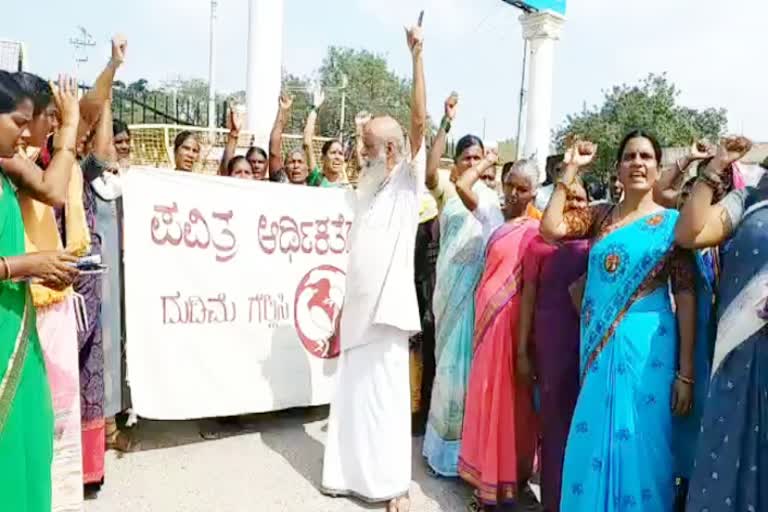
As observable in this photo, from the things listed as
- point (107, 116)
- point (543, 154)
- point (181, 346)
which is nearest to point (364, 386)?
point (181, 346)

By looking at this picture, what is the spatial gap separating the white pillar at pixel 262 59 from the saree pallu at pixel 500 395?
19.6ft

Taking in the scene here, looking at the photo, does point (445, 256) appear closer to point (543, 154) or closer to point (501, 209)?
point (501, 209)

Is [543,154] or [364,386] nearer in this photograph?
[364,386]

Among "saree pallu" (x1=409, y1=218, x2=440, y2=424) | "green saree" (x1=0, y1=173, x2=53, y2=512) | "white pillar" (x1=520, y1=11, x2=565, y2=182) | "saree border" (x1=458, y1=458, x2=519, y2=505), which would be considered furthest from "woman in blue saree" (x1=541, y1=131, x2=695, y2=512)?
"white pillar" (x1=520, y1=11, x2=565, y2=182)

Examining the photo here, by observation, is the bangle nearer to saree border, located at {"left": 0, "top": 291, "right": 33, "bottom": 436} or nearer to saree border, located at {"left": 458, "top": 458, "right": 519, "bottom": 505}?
saree border, located at {"left": 458, "top": 458, "right": 519, "bottom": 505}

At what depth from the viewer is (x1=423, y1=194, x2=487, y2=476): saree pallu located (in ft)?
11.7

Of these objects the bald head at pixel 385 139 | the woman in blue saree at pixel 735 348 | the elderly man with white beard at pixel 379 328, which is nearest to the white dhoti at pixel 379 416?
the elderly man with white beard at pixel 379 328

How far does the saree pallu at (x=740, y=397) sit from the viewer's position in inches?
84.2

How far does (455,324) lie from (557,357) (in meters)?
0.71

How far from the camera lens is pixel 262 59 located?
8797 millimetres

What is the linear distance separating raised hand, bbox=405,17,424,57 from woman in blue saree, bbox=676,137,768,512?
1.32m

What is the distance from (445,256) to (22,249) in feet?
7.01

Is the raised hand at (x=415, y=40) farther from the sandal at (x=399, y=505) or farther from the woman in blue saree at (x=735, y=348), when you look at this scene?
the sandal at (x=399, y=505)

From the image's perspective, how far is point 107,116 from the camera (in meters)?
3.12
